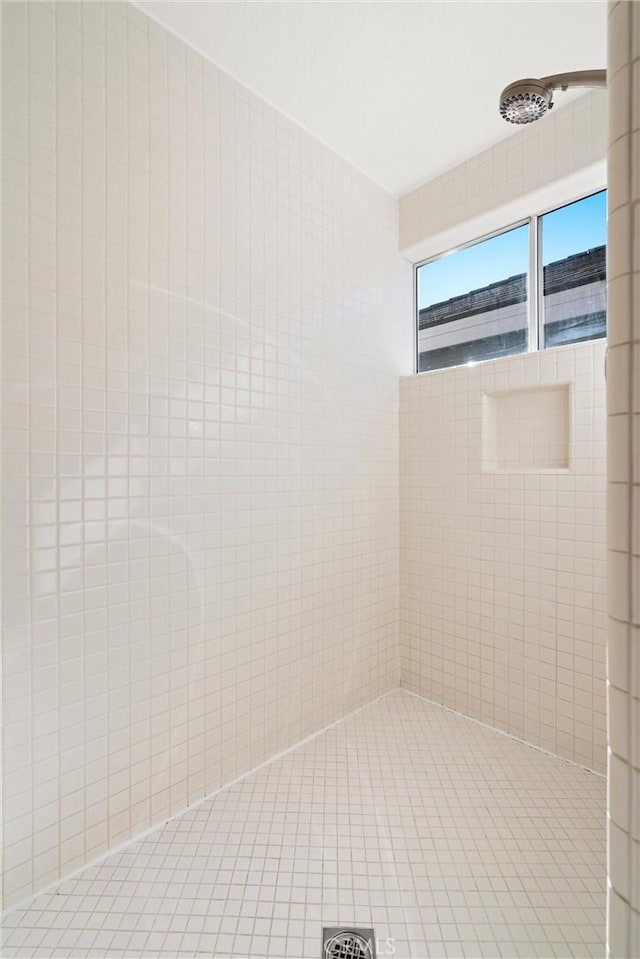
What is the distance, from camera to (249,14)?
1408 millimetres

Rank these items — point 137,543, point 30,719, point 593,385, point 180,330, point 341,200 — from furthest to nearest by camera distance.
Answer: point 341,200
point 593,385
point 180,330
point 137,543
point 30,719

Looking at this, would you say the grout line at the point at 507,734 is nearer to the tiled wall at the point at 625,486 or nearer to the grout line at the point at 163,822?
the grout line at the point at 163,822

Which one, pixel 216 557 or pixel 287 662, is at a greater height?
pixel 216 557

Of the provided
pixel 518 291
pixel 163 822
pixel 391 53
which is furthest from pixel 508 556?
pixel 391 53

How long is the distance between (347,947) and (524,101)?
2151 millimetres

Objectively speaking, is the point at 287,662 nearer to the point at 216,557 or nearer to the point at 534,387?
the point at 216,557

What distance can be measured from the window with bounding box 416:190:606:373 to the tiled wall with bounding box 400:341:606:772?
0.20 m

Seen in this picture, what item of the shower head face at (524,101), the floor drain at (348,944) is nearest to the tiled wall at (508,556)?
the shower head face at (524,101)

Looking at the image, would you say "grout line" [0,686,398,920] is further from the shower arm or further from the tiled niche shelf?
the shower arm

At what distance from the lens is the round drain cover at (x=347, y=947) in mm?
1043

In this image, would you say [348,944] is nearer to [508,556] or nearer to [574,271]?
[508,556]

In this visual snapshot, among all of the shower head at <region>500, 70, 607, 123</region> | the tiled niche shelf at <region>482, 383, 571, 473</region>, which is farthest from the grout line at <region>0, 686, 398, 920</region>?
the shower head at <region>500, 70, 607, 123</region>

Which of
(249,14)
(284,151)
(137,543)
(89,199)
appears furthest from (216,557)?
(249,14)

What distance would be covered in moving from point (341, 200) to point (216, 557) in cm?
171
